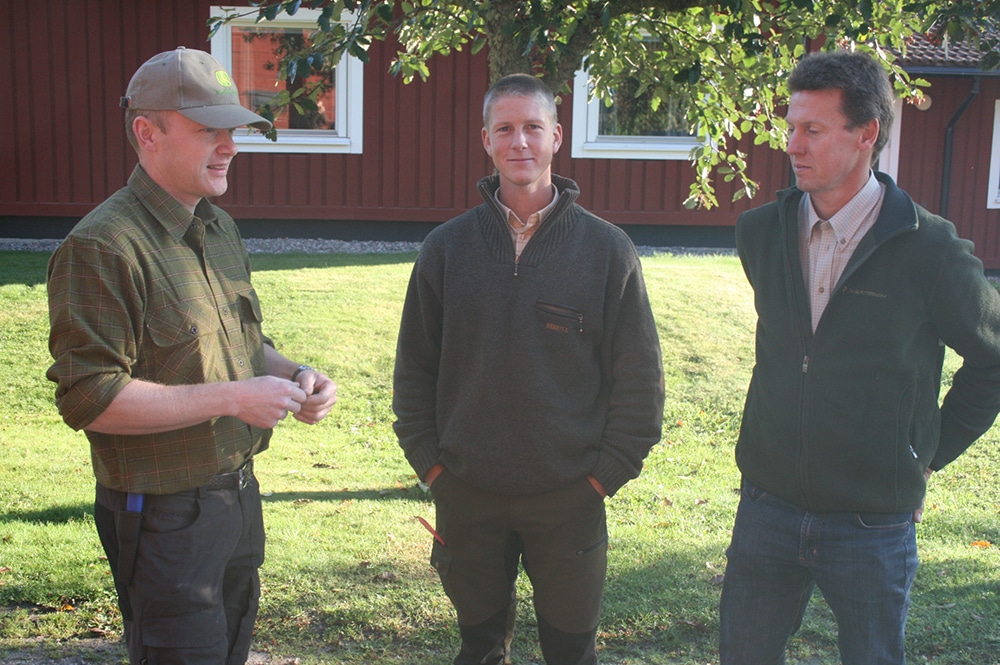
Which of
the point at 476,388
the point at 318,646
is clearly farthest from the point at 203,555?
the point at 318,646

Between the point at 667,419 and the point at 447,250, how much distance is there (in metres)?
4.14

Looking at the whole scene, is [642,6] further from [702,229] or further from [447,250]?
[702,229]

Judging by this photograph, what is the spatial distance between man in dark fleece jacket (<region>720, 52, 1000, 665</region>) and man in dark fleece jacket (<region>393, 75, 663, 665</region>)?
402 mm

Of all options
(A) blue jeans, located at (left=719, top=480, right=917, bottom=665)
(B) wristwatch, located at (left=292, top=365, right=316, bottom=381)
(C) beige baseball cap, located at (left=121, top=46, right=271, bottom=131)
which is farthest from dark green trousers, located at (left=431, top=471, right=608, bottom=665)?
(C) beige baseball cap, located at (left=121, top=46, right=271, bottom=131)

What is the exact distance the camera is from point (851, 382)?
252 cm

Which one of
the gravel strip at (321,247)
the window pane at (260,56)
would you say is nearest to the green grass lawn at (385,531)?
the gravel strip at (321,247)

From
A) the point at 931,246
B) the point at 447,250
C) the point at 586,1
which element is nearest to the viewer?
the point at 931,246

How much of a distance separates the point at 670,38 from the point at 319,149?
8.45 meters

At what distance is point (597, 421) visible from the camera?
2828 millimetres

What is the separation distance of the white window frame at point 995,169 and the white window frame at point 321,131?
31.3 ft

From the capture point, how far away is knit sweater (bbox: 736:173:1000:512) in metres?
2.47

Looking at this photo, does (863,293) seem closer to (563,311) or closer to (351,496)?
(563,311)

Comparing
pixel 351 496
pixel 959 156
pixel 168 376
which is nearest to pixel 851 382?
pixel 168 376

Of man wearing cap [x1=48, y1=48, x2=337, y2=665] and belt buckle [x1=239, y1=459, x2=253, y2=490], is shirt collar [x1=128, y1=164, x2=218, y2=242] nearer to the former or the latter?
man wearing cap [x1=48, y1=48, x2=337, y2=665]
